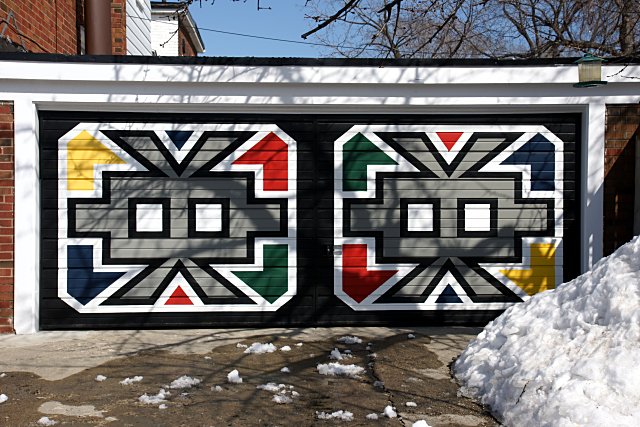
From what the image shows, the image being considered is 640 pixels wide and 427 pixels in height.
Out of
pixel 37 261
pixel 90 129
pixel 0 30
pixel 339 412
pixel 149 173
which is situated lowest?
pixel 339 412

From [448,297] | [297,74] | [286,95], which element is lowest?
[448,297]

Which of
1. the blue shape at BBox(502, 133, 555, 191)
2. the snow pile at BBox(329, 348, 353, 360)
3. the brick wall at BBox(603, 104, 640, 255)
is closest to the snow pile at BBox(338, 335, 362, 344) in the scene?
the snow pile at BBox(329, 348, 353, 360)

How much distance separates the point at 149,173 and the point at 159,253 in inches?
40.3

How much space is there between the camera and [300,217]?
348 inches

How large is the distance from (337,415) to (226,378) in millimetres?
1433

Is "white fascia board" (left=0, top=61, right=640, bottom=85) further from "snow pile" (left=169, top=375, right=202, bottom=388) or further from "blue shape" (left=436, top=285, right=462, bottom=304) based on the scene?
"snow pile" (left=169, top=375, right=202, bottom=388)

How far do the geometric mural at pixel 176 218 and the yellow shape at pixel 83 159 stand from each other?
1 cm

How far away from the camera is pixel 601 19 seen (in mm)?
21719

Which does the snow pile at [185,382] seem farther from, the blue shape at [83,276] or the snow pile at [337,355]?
the blue shape at [83,276]

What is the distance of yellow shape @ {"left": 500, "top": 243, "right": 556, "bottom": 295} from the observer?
354 inches

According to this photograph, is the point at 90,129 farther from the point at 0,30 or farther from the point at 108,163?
the point at 0,30

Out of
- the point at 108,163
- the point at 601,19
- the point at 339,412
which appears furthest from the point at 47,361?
the point at 601,19

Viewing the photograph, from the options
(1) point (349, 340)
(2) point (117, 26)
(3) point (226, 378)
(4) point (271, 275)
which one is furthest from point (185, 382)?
(2) point (117, 26)

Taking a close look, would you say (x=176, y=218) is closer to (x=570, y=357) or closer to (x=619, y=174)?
(x=570, y=357)
